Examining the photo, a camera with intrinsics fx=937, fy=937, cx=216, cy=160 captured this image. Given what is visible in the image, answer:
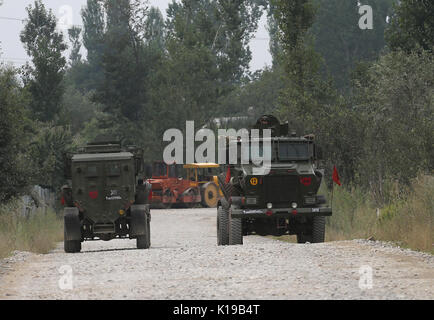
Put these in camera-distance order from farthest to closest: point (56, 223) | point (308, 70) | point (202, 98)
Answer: point (202, 98) < point (308, 70) < point (56, 223)

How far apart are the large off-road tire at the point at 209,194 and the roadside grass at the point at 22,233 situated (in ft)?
82.3

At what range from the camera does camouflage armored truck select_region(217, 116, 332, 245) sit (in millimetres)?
21594

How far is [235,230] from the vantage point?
2186 centimetres

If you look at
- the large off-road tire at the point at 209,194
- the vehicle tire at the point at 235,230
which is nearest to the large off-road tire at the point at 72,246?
the vehicle tire at the point at 235,230

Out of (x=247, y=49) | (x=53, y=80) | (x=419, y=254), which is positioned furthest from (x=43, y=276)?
(x=247, y=49)

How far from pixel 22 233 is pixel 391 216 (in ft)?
32.1

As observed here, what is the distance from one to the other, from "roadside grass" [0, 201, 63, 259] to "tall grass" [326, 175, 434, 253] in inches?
306

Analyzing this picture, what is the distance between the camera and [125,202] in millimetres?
22734

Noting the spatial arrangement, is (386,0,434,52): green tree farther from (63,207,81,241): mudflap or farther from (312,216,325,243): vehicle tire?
(63,207,81,241): mudflap

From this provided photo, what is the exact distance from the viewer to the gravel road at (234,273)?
41.3ft

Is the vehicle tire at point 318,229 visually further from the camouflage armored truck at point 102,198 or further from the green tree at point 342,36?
the green tree at point 342,36

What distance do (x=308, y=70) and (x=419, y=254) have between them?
27.5 meters

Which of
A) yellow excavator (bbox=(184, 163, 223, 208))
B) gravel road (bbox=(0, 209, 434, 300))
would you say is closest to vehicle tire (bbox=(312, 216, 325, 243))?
gravel road (bbox=(0, 209, 434, 300))
